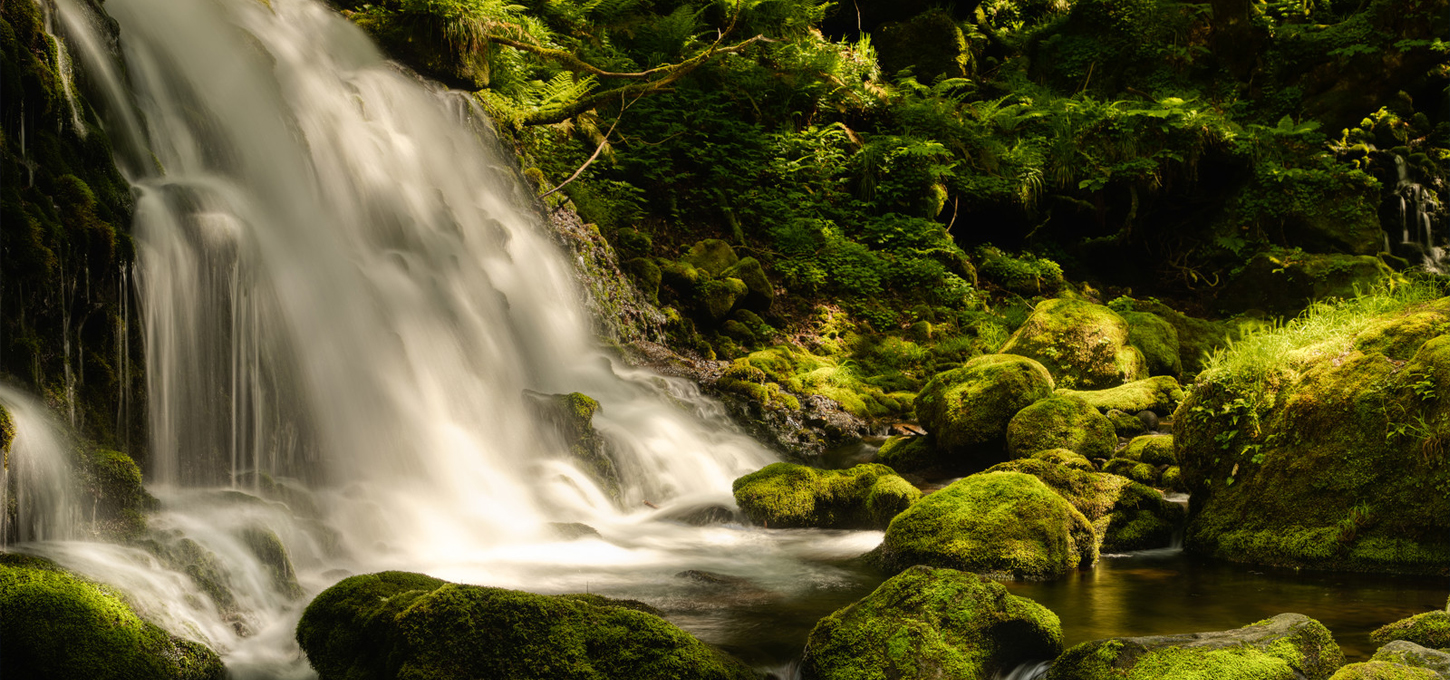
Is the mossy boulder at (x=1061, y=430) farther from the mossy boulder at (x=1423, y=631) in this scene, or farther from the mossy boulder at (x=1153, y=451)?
the mossy boulder at (x=1423, y=631)

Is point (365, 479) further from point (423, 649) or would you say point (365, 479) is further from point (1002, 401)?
point (1002, 401)

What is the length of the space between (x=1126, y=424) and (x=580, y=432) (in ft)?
18.6

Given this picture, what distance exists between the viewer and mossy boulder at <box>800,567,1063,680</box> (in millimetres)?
3471

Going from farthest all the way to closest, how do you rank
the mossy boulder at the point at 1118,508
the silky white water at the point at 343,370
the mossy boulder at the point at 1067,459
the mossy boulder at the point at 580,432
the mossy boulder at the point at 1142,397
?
the mossy boulder at the point at 1142,397
the mossy boulder at the point at 580,432
the mossy boulder at the point at 1067,459
the mossy boulder at the point at 1118,508
the silky white water at the point at 343,370

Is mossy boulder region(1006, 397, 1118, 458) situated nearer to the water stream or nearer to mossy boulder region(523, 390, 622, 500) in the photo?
the water stream

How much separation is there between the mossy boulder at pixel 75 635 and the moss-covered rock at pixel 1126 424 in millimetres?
8240

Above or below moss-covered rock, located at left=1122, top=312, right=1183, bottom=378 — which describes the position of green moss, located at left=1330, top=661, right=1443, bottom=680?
below

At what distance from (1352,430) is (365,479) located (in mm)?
6659

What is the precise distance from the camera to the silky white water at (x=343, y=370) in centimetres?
501

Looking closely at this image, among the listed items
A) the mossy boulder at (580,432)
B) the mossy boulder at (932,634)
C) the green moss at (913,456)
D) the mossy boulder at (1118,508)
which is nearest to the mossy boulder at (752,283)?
the green moss at (913,456)

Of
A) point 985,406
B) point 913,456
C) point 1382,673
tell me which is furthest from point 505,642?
point 985,406

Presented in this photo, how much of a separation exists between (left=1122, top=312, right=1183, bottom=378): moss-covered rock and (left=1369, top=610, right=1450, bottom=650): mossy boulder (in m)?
8.09

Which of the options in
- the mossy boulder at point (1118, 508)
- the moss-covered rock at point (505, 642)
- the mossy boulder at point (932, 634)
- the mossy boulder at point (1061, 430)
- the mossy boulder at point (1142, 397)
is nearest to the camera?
the moss-covered rock at point (505, 642)

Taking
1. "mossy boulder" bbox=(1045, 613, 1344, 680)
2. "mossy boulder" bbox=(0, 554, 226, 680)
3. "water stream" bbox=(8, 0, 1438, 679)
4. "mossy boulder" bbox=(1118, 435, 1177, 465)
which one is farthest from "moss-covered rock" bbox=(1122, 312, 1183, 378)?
"mossy boulder" bbox=(0, 554, 226, 680)
